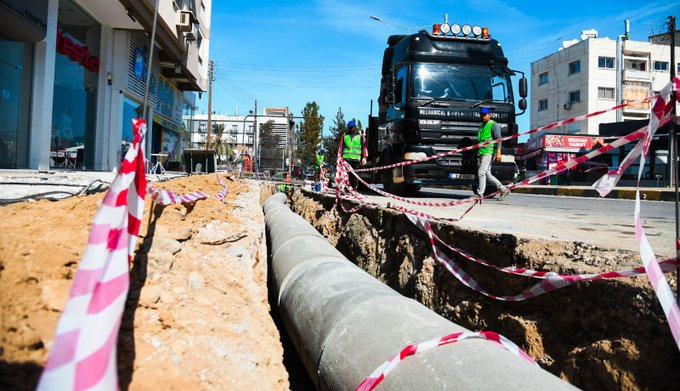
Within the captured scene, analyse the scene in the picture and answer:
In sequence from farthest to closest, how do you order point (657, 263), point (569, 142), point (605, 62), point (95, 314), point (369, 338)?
1. point (605, 62)
2. point (569, 142)
3. point (657, 263)
4. point (369, 338)
5. point (95, 314)

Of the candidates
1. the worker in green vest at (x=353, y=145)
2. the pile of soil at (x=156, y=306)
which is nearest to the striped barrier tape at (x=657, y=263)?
the pile of soil at (x=156, y=306)

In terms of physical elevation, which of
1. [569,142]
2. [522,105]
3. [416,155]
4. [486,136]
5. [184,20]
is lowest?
[416,155]

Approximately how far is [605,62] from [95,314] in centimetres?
4559

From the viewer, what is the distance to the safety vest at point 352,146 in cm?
1112

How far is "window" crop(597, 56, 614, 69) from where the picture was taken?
38.1 metres

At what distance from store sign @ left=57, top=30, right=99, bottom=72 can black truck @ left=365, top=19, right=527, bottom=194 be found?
28.4 ft

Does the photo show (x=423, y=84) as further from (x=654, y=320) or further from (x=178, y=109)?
(x=178, y=109)

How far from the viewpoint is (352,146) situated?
11141mm

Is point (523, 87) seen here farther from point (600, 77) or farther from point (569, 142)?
point (600, 77)

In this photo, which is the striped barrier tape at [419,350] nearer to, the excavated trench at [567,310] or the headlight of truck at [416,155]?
the excavated trench at [567,310]

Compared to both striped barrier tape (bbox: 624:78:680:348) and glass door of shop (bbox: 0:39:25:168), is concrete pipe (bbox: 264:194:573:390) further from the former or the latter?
glass door of shop (bbox: 0:39:25:168)

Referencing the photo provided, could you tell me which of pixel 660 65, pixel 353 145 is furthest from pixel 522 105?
pixel 660 65

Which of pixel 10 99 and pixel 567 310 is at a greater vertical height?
pixel 10 99

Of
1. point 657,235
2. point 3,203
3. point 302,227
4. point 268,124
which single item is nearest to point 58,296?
point 3,203
